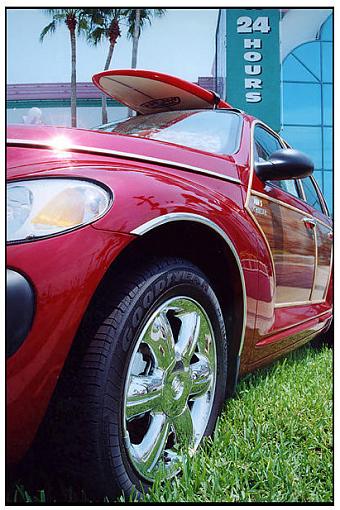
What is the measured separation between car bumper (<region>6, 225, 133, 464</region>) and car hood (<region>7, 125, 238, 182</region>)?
210 mm

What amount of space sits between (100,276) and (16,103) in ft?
2.57

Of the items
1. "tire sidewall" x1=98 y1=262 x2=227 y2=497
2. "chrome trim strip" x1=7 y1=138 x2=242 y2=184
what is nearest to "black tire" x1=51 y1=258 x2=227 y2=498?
"tire sidewall" x1=98 y1=262 x2=227 y2=497

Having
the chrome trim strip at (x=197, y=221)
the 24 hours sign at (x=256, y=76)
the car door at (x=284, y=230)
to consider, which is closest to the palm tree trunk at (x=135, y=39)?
the 24 hours sign at (x=256, y=76)

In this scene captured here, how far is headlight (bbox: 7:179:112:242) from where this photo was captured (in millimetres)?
944

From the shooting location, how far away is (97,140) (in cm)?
122

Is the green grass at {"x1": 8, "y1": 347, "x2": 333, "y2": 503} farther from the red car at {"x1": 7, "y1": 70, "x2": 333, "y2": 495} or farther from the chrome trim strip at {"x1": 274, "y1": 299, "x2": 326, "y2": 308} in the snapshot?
the chrome trim strip at {"x1": 274, "y1": 299, "x2": 326, "y2": 308}

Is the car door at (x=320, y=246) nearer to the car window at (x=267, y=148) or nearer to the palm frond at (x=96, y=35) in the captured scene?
the car window at (x=267, y=148)

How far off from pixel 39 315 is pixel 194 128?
1.30m

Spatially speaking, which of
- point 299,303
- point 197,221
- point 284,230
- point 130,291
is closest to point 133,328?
point 130,291

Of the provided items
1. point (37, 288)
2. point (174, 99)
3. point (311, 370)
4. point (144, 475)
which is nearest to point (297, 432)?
point (144, 475)

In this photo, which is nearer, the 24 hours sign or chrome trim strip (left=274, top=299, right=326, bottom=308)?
chrome trim strip (left=274, top=299, right=326, bottom=308)

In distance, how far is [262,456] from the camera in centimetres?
134
